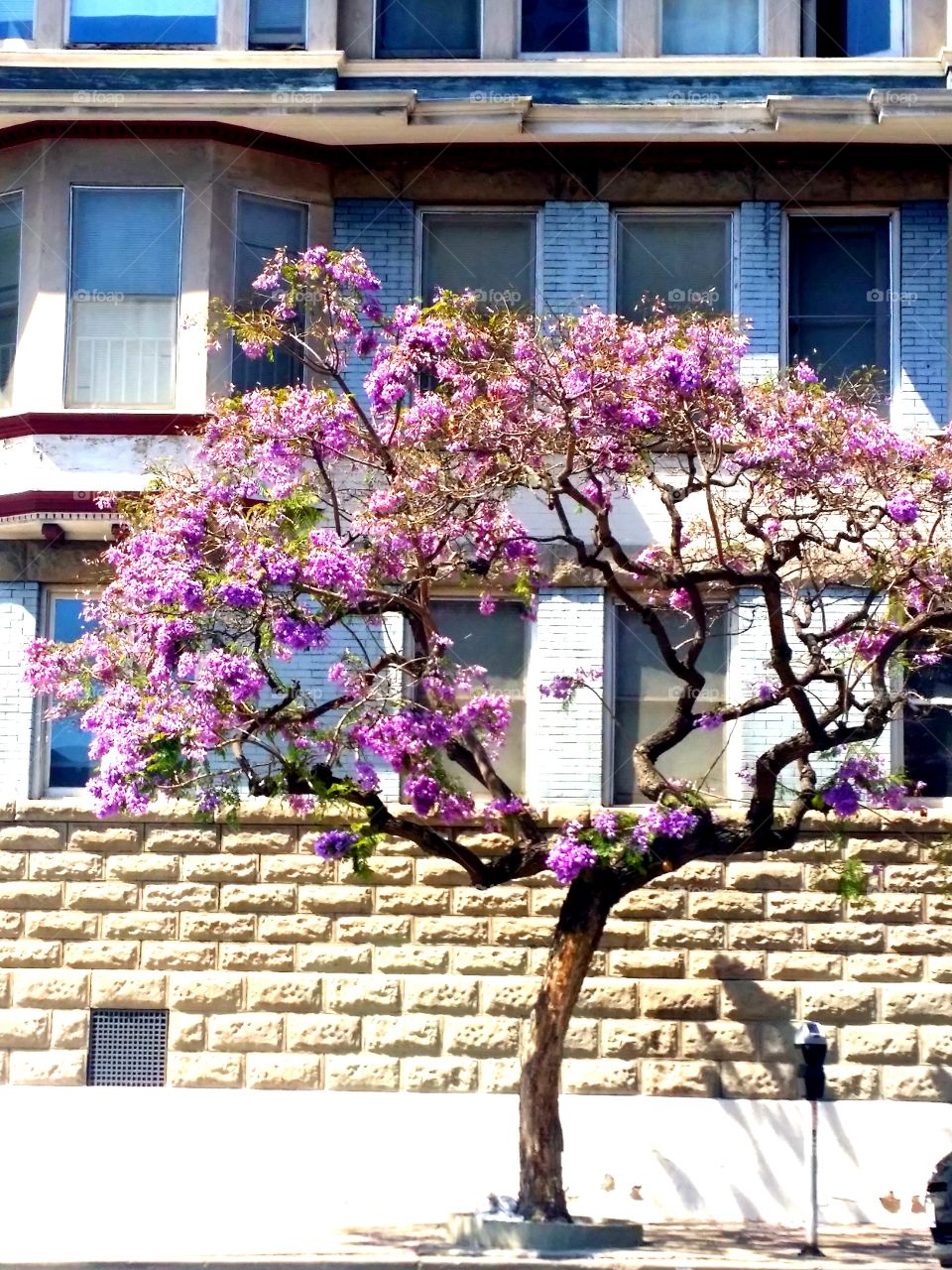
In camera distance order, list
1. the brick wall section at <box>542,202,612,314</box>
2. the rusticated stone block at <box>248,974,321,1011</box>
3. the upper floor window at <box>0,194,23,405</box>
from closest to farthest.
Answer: the rusticated stone block at <box>248,974,321,1011</box> < the upper floor window at <box>0,194,23,405</box> < the brick wall section at <box>542,202,612,314</box>

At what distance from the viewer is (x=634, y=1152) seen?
15953 millimetres

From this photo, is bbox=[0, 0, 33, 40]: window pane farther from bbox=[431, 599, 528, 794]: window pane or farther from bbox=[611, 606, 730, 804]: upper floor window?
bbox=[611, 606, 730, 804]: upper floor window

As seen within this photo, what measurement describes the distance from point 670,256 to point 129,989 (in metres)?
8.13

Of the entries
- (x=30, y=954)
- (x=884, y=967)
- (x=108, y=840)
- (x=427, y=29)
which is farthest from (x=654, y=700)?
(x=427, y=29)

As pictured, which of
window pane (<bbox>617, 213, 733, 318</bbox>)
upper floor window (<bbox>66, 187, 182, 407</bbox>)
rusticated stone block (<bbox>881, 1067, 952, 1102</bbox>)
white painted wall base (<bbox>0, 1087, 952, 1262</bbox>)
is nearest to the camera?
white painted wall base (<bbox>0, 1087, 952, 1262</bbox>)

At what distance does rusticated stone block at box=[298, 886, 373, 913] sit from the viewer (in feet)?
54.1

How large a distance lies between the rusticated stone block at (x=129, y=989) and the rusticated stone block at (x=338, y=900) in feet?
4.50

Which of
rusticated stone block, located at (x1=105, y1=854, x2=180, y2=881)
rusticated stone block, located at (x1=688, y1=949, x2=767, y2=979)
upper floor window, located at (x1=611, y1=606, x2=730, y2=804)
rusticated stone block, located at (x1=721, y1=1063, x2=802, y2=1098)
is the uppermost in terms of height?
upper floor window, located at (x1=611, y1=606, x2=730, y2=804)

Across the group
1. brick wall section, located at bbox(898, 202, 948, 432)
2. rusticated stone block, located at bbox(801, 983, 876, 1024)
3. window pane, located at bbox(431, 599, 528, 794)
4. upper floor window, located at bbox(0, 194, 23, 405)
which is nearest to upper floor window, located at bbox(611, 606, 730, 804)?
window pane, located at bbox(431, 599, 528, 794)

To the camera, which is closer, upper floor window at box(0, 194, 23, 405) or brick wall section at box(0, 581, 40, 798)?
brick wall section at box(0, 581, 40, 798)

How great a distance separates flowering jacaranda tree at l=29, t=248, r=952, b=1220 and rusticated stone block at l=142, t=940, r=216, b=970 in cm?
260

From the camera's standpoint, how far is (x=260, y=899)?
16.5 metres

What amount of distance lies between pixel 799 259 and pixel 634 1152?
8.10 meters

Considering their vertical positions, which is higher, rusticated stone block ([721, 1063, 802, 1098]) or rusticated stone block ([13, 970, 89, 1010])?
rusticated stone block ([13, 970, 89, 1010])
